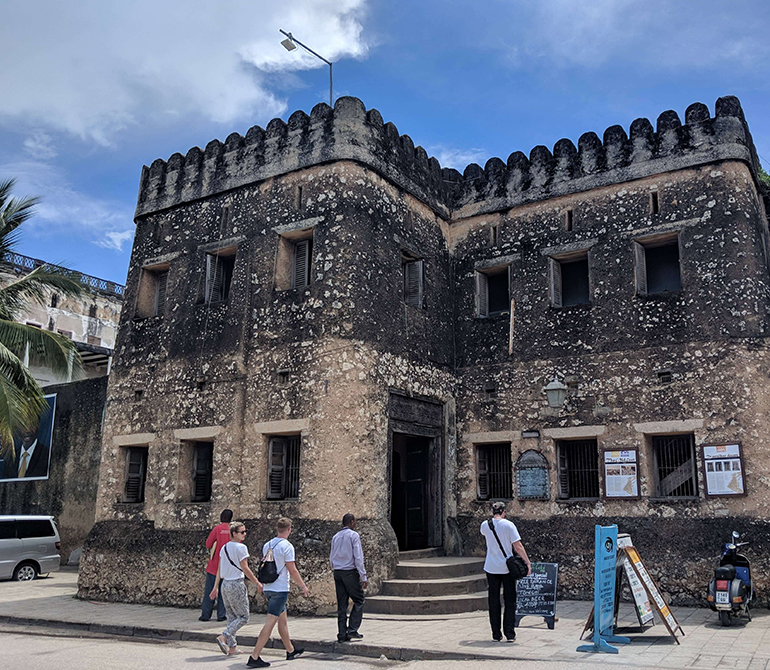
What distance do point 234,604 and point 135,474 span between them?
677 cm

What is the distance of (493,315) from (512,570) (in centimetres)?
687

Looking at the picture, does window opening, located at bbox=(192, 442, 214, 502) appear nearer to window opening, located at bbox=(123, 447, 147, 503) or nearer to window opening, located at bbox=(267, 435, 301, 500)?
window opening, located at bbox=(123, 447, 147, 503)

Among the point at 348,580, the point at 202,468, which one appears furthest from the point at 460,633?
the point at 202,468

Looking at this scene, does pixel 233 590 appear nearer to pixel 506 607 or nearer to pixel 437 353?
pixel 506 607

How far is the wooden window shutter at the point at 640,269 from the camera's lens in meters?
13.6

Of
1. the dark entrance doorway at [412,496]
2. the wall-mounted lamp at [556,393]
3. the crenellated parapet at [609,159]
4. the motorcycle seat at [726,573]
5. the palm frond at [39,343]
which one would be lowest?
the motorcycle seat at [726,573]

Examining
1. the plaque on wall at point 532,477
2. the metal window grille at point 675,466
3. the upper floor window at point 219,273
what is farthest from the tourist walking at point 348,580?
the upper floor window at point 219,273

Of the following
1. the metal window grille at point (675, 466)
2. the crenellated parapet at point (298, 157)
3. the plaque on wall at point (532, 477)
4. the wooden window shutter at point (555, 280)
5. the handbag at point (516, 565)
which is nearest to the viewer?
the handbag at point (516, 565)

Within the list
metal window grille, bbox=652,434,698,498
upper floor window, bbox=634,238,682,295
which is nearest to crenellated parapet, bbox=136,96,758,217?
upper floor window, bbox=634,238,682,295

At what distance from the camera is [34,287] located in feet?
55.0

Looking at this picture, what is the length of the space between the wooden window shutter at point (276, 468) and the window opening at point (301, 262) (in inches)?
114

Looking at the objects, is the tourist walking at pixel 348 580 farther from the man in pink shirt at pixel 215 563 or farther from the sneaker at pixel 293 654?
the man in pink shirt at pixel 215 563

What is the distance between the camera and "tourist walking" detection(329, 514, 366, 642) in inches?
366

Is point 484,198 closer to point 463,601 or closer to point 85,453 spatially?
point 463,601
